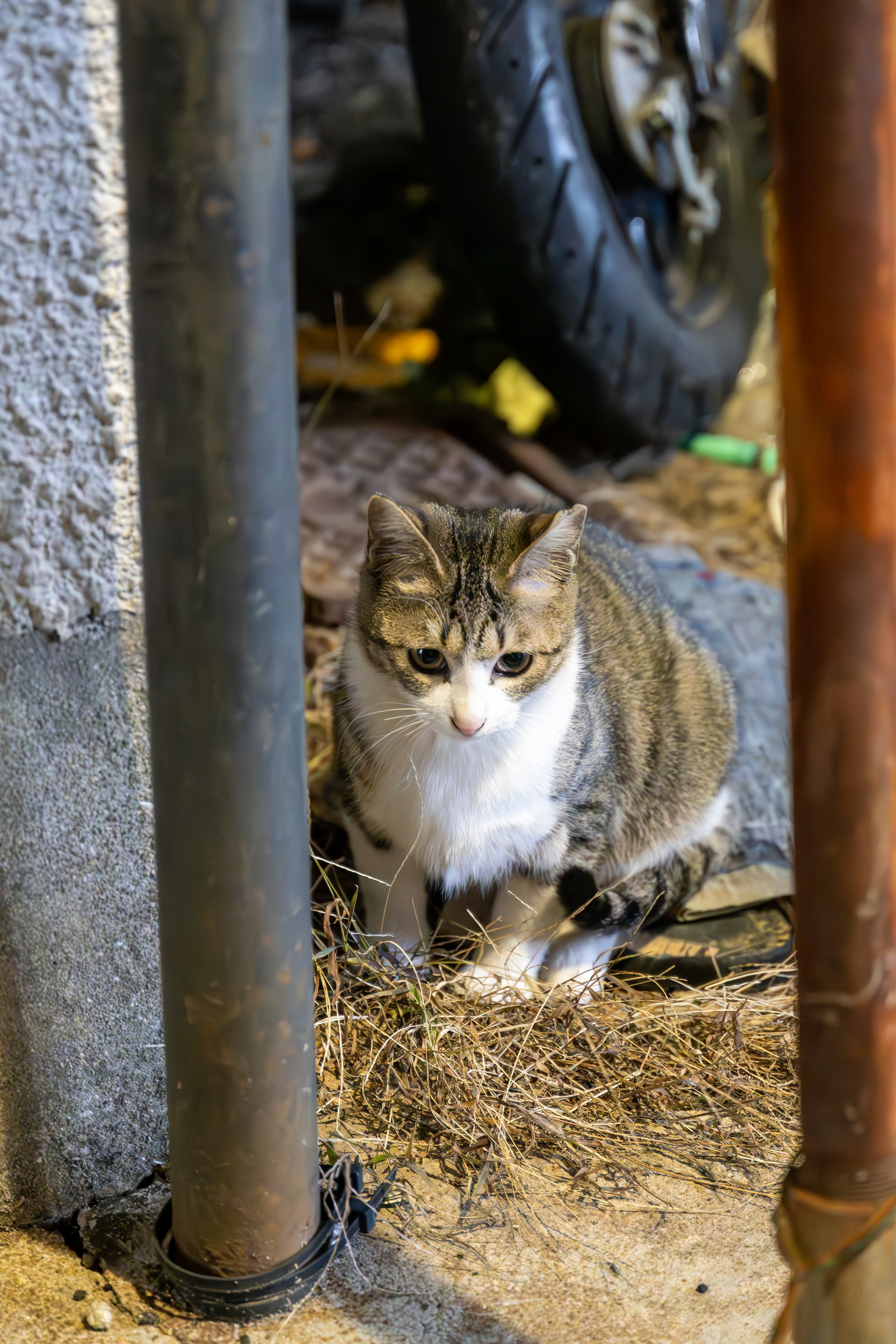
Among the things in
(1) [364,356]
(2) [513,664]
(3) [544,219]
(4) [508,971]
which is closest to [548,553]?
(2) [513,664]

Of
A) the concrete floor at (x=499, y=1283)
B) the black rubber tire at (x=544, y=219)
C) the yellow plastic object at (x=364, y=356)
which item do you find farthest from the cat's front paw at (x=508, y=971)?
the yellow plastic object at (x=364, y=356)

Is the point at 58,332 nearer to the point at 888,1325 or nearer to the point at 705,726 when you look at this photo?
the point at 888,1325

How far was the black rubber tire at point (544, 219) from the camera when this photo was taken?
2770mm

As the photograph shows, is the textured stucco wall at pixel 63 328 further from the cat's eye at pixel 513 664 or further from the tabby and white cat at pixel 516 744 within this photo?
the cat's eye at pixel 513 664

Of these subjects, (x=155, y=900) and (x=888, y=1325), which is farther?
(x=155, y=900)

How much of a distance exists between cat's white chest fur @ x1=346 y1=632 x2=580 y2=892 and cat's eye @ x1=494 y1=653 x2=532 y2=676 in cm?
5

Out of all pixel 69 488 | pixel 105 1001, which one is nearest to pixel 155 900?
pixel 105 1001

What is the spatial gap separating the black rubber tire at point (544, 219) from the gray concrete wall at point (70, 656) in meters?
1.73

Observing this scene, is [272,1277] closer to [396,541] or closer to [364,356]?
[396,541]

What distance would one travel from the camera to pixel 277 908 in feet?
3.91

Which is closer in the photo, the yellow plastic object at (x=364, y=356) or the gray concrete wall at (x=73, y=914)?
the gray concrete wall at (x=73, y=914)

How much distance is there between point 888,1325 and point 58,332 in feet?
4.32

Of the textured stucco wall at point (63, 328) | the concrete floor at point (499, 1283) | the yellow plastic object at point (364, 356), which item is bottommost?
the concrete floor at point (499, 1283)

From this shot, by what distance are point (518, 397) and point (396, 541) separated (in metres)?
2.51
